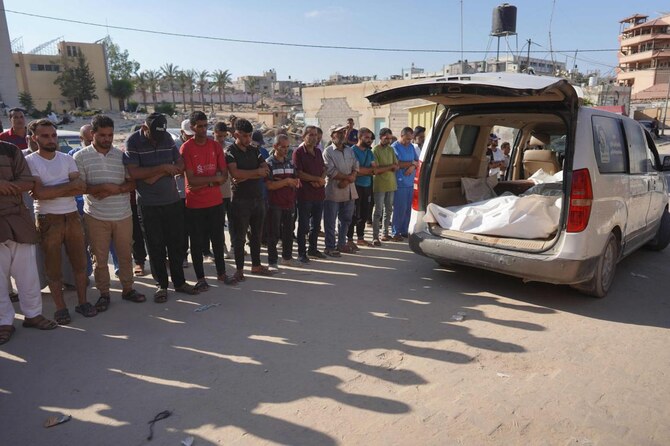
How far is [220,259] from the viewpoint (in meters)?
5.47

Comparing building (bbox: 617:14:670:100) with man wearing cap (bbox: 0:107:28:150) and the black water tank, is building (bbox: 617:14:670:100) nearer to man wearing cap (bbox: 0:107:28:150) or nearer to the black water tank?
the black water tank

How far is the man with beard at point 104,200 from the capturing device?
4406 mm

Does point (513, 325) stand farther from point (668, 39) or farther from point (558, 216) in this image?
point (668, 39)

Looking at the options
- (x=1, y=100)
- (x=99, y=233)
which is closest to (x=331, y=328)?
(x=99, y=233)

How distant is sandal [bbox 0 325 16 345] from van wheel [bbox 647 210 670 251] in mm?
7924

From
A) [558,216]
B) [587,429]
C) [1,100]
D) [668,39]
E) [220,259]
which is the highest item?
[668,39]

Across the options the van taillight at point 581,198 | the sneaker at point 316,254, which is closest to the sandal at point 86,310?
the sneaker at point 316,254

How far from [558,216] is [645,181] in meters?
1.72

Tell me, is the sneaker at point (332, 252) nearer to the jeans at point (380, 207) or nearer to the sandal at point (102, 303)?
the jeans at point (380, 207)

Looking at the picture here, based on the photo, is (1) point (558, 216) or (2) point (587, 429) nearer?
(2) point (587, 429)

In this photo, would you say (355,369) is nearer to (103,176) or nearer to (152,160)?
(152,160)

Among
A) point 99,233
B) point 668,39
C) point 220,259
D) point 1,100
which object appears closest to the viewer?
point 99,233

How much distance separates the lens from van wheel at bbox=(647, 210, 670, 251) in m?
6.56

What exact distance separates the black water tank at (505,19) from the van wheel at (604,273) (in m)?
16.4
